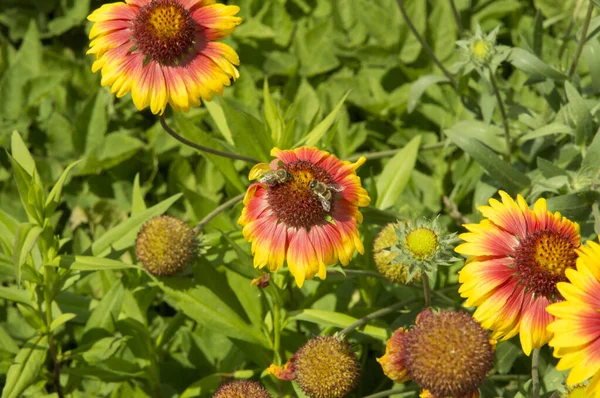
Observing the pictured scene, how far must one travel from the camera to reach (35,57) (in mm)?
3582

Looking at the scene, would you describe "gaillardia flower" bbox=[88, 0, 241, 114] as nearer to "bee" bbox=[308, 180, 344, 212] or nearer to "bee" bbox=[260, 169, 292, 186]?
"bee" bbox=[260, 169, 292, 186]

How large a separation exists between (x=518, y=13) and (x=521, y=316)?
7.84ft

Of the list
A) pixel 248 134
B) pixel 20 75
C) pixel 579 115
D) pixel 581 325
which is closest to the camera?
pixel 581 325

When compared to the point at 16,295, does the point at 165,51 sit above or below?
above

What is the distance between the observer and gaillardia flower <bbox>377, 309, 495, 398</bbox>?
1.89 meters

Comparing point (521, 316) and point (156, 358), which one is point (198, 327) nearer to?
point (156, 358)

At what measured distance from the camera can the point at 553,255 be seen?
1944mm

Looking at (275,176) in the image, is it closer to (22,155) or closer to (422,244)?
(422,244)

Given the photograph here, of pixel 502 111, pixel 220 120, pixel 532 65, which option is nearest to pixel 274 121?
pixel 220 120

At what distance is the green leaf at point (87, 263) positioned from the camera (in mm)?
2299

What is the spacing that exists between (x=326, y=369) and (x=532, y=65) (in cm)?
146

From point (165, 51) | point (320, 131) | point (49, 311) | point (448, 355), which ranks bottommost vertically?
point (49, 311)

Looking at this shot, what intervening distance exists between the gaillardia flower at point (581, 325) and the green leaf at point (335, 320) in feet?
2.56

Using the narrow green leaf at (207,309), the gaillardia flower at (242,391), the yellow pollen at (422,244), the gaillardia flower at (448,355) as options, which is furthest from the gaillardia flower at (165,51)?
the gaillardia flower at (448,355)
